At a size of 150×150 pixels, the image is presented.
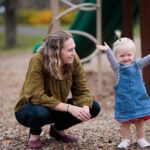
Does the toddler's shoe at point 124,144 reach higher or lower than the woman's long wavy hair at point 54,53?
lower

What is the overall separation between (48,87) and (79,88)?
0.90 ft

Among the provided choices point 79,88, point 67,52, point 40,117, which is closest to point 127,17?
point 79,88

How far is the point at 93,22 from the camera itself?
5.26m

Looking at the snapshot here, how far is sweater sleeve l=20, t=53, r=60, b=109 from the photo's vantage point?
95.0 inches

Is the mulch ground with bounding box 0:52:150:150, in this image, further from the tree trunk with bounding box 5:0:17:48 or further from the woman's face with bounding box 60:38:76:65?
the tree trunk with bounding box 5:0:17:48

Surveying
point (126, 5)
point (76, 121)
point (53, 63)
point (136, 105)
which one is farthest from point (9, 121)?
point (126, 5)

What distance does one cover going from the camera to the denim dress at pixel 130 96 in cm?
240

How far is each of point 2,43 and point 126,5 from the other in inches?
590

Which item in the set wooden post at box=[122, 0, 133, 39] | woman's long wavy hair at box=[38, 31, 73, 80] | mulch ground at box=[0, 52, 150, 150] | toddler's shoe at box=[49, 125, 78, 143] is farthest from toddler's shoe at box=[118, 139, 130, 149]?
wooden post at box=[122, 0, 133, 39]

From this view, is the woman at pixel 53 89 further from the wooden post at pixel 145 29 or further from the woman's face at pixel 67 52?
the wooden post at pixel 145 29

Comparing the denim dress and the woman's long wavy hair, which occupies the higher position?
the woman's long wavy hair

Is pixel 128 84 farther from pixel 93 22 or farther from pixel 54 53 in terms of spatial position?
pixel 93 22

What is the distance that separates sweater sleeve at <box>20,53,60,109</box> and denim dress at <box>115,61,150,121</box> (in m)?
0.50

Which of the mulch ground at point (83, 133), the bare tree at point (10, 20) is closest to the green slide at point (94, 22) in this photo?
the mulch ground at point (83, 133)
